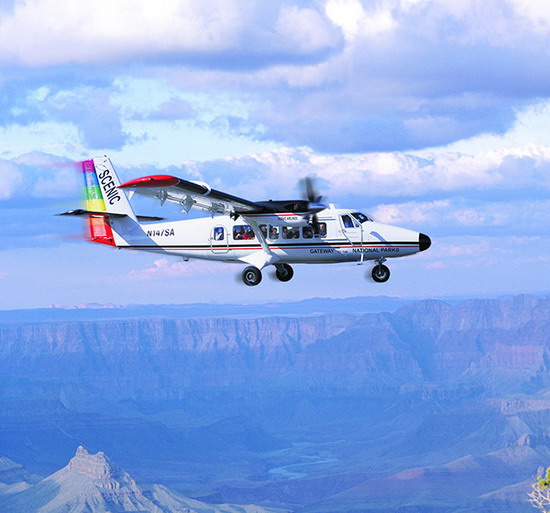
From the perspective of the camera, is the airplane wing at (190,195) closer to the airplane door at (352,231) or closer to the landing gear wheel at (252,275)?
the landing gear wheel at (252,275)

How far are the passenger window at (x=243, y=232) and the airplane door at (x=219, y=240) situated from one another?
743mm

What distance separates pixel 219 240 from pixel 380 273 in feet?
37.4

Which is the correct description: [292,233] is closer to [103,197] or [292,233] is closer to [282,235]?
[282,235]

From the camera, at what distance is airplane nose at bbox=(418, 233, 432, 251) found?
74188 mm

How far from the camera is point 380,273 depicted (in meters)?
74.1

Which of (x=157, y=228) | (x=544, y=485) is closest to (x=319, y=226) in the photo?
(x=157, y=228)

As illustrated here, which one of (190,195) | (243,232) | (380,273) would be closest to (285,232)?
(243,232)

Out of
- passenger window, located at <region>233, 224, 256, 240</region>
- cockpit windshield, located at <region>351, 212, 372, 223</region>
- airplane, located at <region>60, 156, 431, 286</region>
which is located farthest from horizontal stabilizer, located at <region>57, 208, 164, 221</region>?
cockpit windshield, located at <region>351, 212, 372, 223</region>

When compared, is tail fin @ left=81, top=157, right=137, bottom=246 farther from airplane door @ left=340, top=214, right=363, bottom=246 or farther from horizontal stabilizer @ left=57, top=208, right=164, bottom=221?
airplane door @ left=340, top=214, right=363, bottom=246

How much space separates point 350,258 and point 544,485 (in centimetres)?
2458

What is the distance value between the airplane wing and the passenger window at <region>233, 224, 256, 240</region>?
1262mm

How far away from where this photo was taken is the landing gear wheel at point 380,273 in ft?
Result: 241

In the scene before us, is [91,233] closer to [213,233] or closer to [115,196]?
[115,196]

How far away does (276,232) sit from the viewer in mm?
74562
